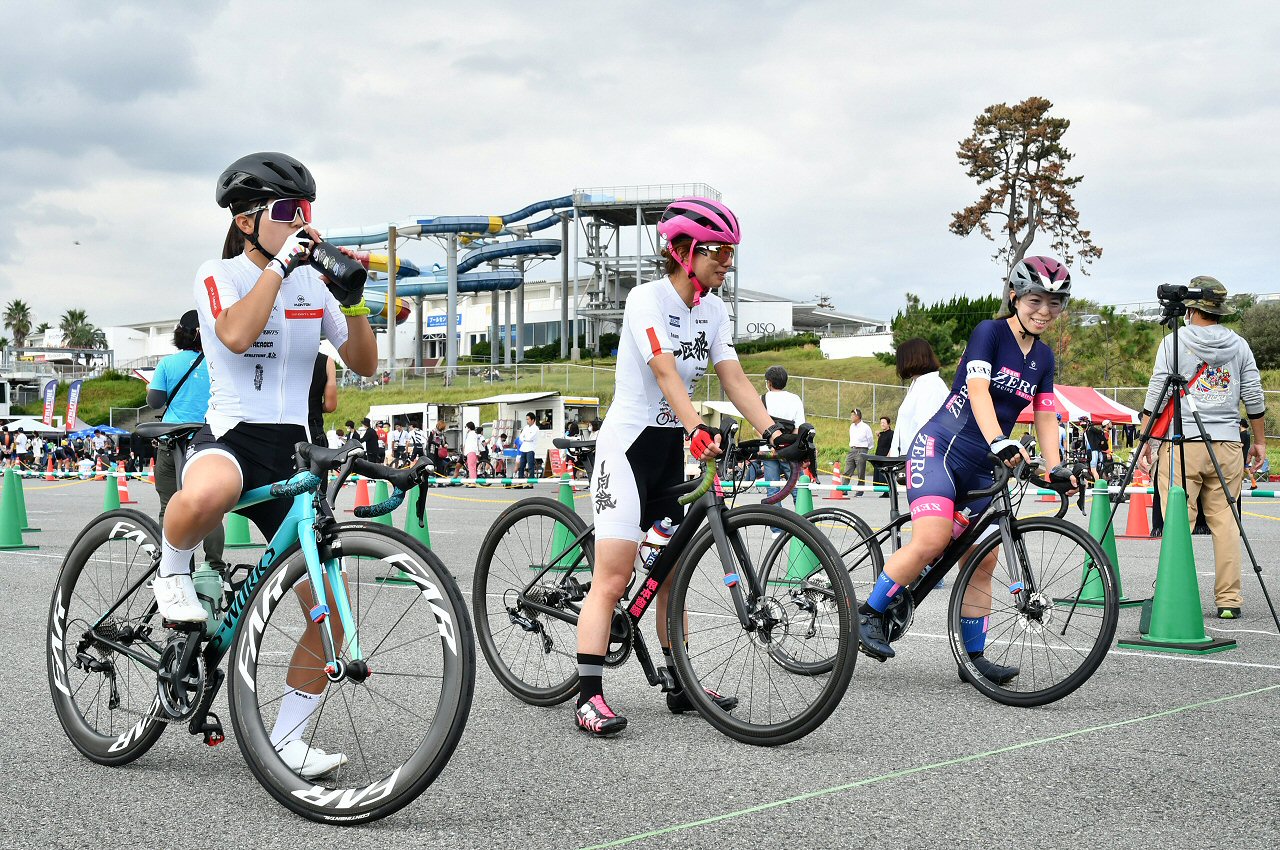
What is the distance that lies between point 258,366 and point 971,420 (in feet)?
10.4

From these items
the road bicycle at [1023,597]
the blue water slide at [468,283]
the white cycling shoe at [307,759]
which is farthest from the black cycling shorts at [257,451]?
the blue water slide at [468,283]

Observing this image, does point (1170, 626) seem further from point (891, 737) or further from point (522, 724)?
point (522, 724)

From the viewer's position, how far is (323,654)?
3.59 m

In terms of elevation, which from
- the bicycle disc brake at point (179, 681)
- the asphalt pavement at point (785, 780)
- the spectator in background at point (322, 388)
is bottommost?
the asphalt pavement at point (785, 780)

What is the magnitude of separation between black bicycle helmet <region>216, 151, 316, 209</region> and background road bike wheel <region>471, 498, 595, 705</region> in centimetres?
185

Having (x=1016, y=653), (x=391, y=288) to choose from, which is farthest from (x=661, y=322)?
(x=391, y=288)

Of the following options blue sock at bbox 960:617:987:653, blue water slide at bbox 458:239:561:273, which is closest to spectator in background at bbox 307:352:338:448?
blue sock at bbox 960:617:987:653

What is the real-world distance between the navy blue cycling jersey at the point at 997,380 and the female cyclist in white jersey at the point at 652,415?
119cm

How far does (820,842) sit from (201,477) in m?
2.11

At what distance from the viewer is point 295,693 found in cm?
368

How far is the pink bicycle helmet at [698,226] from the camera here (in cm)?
473

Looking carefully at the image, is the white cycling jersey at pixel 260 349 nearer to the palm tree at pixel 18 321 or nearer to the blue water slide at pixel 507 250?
the blue water slide at pixel 507 250

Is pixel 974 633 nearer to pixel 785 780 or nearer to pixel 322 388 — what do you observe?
pixel 785 780

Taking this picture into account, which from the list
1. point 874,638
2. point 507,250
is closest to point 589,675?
point 874,638
